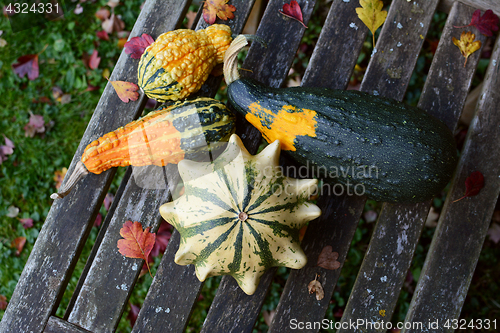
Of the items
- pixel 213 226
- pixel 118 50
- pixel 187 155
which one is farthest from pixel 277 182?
pixel 118 50

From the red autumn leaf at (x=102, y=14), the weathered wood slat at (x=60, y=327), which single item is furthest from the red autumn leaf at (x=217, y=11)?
the weathered wood slat at (x=60, y=327)

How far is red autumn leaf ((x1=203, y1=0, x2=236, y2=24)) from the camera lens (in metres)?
2.02

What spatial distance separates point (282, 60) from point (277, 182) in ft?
2.81

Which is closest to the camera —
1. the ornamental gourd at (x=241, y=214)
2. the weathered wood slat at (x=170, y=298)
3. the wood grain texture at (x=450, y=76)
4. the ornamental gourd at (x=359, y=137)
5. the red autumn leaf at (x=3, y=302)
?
the ornamental gourd at (x=241, y=214)

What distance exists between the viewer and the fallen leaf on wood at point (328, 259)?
190 centimetres

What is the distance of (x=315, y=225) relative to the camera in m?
1.95

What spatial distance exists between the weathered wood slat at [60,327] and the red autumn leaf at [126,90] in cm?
136

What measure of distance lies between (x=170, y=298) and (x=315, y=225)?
958 millimetres

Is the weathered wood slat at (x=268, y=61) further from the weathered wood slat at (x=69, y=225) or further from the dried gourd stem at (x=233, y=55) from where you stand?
the weathered wood slat at (x=69, y=225)

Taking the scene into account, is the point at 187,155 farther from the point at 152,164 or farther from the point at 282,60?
the point at 282,60

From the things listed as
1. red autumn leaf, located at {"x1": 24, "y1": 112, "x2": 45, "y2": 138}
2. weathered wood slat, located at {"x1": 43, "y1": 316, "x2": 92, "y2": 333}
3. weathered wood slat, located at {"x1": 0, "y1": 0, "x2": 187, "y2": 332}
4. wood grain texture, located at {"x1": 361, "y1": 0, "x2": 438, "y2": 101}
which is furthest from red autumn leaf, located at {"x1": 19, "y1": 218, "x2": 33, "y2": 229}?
wood grain texture, located at {"x1": 361, "y1": 0, "x2": 438, "y2": 101}

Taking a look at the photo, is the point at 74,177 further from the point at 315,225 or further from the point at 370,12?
the point at 370,12

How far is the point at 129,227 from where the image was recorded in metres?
1.93

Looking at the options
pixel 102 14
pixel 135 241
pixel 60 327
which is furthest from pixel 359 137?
pixel 102 14
